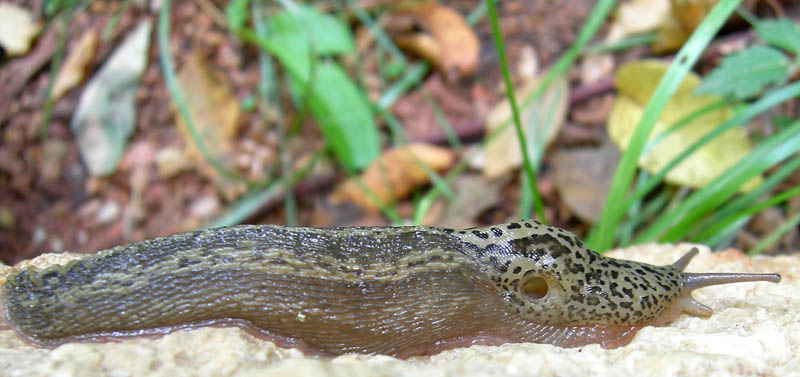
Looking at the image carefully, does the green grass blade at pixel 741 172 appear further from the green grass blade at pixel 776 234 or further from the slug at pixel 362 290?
the slug at pixel 362 290

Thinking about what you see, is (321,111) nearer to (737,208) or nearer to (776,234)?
(737,208)

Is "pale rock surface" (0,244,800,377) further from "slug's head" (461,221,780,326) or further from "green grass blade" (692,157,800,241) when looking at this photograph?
"green grass blade" (692,157,800,241)

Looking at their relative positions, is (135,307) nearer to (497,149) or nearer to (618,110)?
(497,149)

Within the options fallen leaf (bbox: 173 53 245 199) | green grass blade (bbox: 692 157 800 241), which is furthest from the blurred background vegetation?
green grass blade (bbox: 692 157 800 241)

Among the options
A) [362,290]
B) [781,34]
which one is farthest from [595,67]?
[362,290]

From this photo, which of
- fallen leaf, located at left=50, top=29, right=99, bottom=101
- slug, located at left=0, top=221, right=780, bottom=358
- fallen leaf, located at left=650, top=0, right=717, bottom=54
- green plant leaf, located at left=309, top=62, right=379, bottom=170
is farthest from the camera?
fallen leaf, located at left=50, top=29, right=99, bottom=101

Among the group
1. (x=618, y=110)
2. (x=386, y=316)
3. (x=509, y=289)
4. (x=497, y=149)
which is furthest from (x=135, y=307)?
(x=618, y=110)

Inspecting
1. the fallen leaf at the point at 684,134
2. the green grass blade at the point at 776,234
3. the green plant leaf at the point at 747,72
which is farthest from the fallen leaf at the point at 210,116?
the green grass blade at the point at 776,234
